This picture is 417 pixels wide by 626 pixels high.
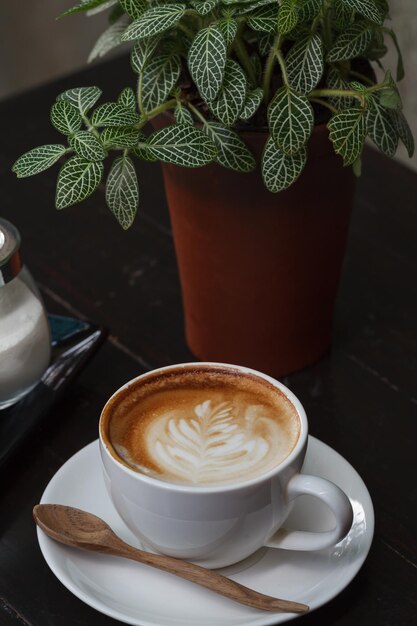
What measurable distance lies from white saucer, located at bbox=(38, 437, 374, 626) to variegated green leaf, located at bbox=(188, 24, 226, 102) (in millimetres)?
333

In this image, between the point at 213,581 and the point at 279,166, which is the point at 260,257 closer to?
the point at 279,166

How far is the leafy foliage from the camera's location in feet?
2.40

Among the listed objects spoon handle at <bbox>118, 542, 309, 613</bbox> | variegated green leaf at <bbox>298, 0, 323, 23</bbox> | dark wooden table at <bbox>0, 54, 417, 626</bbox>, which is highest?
variegated green leaf at <bbox>298, 0, 323, 23</bbox>

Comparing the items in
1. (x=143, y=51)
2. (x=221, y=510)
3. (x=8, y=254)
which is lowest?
(x=221, y=510)

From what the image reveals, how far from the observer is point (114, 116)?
2.43 feet

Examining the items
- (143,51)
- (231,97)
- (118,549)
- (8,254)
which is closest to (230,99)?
(231,97)

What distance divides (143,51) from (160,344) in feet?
1.06

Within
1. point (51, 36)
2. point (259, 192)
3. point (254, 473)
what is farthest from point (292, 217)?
point (51, 36)

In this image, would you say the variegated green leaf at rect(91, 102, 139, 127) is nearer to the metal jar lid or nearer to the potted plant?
the potted plant

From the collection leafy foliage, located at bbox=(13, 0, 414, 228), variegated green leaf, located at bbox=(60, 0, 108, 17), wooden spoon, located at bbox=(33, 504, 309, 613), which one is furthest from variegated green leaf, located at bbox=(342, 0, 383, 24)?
wooden spoon, located at bbox=(33, 504, 309, 613)

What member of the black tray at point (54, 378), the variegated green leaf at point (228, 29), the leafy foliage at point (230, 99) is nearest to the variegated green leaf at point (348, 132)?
the leafy foliage at point (230, 99)

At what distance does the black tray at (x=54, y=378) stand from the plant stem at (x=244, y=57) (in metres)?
0.30

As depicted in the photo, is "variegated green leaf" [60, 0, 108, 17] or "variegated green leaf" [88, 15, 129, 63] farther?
"variegated green leaf" [88, 15, 129, 63]

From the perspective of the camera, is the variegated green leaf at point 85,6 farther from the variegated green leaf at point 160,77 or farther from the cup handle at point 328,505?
the cup handle at point 328,505
